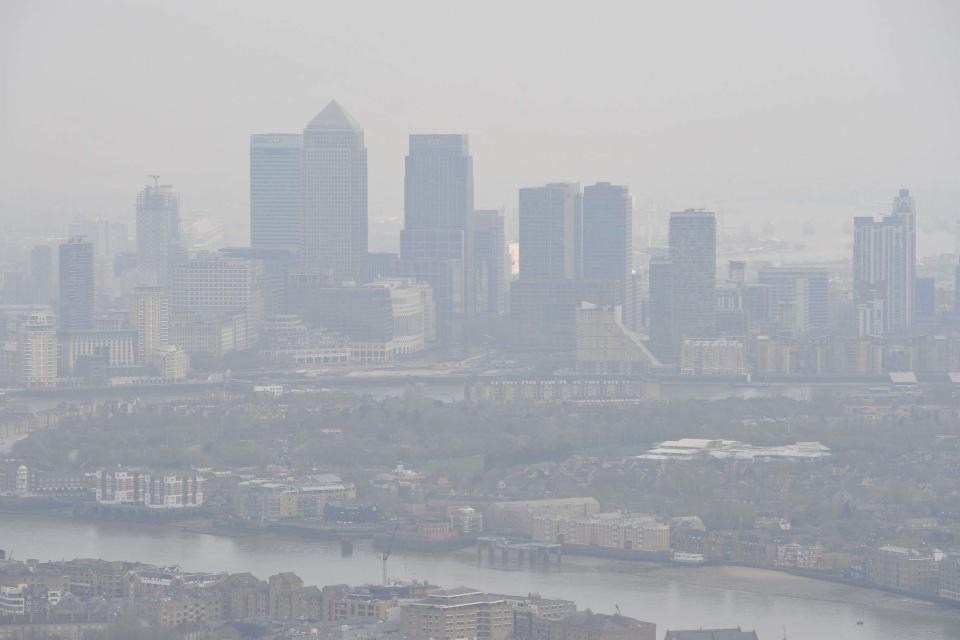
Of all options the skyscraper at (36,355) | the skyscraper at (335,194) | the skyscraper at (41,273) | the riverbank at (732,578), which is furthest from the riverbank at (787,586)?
the skyscraper at (41,273)

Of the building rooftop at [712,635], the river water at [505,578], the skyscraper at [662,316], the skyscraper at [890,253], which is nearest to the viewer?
the building rooftop at [712,635]

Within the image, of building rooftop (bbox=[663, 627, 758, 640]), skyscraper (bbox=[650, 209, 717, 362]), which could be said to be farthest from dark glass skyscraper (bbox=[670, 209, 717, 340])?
building rooftop (bbox=[663, 627, 758, 640])

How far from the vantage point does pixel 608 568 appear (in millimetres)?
19406

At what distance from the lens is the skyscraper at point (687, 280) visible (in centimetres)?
3569

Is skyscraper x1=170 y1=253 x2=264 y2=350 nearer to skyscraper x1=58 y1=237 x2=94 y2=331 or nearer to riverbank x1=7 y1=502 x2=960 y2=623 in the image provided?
skyscraper x1=58 y1=237 x2=94 y2=331

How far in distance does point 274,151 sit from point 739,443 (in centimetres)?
1871

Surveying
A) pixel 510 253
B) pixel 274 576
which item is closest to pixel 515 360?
pixel 510 253

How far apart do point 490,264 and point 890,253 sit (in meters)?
5.29

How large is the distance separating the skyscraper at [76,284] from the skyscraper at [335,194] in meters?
4.21

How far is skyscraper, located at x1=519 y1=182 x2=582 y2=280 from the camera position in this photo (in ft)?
131

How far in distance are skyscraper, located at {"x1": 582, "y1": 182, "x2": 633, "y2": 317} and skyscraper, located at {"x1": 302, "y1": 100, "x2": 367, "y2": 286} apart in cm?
275

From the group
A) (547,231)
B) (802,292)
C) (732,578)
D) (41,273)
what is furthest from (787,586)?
(41,273)

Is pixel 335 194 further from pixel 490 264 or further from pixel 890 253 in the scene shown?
pixel 890 253

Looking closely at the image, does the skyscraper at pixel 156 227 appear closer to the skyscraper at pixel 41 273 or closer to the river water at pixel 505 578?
the skyscraper at pixel 41 273
